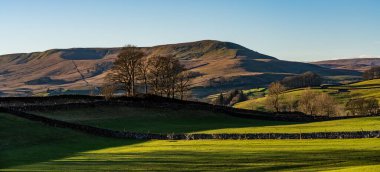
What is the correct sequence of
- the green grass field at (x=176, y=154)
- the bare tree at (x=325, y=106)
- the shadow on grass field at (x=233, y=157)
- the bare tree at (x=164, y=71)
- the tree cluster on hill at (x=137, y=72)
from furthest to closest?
the bare tree at (x=325, y=106), the bare tree at (x=164, y=71), the tree cluster on hill at (x=137, y=72), the green grass field at (x=176, y=154), the shadow on grass field at (x=233, y=157)

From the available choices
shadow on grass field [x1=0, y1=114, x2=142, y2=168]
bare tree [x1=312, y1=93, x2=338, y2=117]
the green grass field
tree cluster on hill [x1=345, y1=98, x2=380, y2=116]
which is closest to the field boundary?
shadow on grass field [x1=0, y1=114, x2=142, y2=168]

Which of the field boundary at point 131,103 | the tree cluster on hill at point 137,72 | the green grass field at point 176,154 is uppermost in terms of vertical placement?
the tree cluster on hill at point 137,72

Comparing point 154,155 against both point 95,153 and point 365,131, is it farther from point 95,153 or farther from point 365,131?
point 365,131

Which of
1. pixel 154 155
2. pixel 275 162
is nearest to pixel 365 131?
pixel 275 162

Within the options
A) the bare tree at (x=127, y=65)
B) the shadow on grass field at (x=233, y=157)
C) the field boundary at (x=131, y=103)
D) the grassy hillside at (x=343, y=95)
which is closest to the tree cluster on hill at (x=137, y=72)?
the bare tree at (x=127, y=65)

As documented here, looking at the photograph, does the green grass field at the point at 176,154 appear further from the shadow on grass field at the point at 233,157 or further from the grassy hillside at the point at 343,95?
the grassy hillside at the point at 343,95

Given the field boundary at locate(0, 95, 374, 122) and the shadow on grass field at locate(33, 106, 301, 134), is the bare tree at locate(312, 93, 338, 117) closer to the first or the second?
the field boundary at locate(0, 95, 374, 122)

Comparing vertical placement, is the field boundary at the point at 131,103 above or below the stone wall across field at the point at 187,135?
above

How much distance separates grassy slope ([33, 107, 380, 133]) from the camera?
65.4 m

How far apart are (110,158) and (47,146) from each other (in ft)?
37.5

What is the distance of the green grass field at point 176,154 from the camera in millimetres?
34237

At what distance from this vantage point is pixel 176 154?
1601 inches

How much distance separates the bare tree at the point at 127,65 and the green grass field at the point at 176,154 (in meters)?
47.0

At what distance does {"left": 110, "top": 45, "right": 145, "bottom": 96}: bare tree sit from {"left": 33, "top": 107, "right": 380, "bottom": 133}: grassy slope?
2079cm
